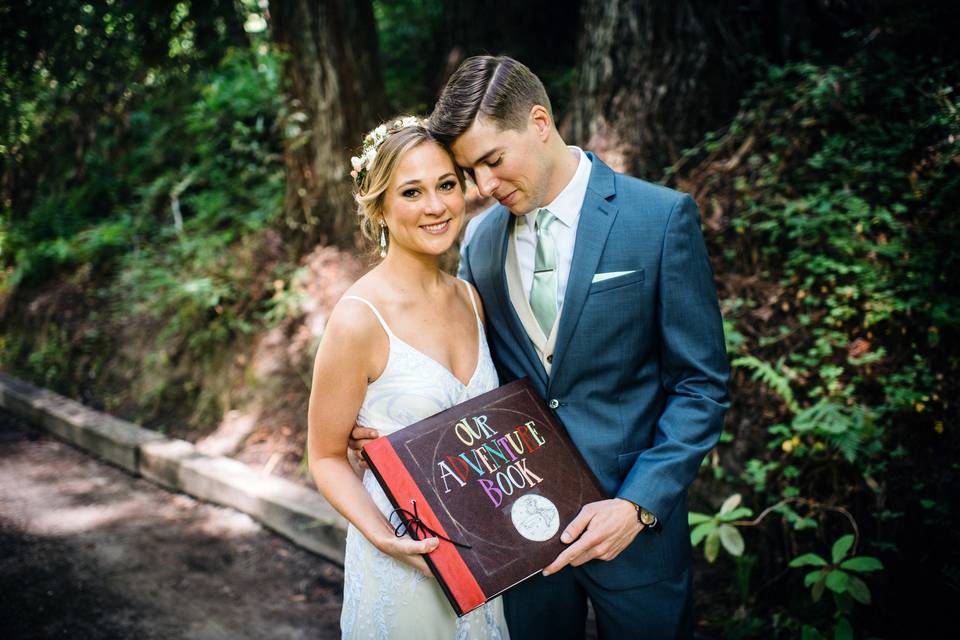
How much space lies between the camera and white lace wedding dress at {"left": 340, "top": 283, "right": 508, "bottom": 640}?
2.02 metres

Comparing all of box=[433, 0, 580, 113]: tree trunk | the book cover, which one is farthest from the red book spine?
box=[433, 0, 580, 113]: tree trunk

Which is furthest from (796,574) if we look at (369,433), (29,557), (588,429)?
(29,557)

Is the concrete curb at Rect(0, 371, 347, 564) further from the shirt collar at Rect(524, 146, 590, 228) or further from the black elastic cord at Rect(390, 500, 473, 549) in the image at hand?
the shirt collar at Rect(524, 146, 590, 228)

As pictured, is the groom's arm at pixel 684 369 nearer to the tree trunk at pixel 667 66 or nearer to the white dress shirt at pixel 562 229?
the white dress shirt at pixel 562 229

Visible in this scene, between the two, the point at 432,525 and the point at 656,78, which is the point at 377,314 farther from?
the point at 656,78

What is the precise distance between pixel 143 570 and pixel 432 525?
306cm

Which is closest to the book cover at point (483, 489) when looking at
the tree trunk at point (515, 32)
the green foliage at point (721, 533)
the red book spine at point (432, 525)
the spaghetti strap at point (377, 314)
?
the red book spine at point (432, 525)

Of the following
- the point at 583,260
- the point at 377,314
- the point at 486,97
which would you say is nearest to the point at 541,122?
the point at 486,97

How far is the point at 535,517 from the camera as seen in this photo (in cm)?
179

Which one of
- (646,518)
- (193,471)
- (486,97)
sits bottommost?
(193,471)

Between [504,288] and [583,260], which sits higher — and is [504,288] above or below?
below

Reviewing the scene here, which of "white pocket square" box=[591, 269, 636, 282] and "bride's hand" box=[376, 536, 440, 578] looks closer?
"bride's hand" box=[376, 536, 440, 578]

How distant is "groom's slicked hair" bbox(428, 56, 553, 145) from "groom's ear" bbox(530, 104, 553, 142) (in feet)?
0.07

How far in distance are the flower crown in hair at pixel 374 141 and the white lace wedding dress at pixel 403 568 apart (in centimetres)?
46
